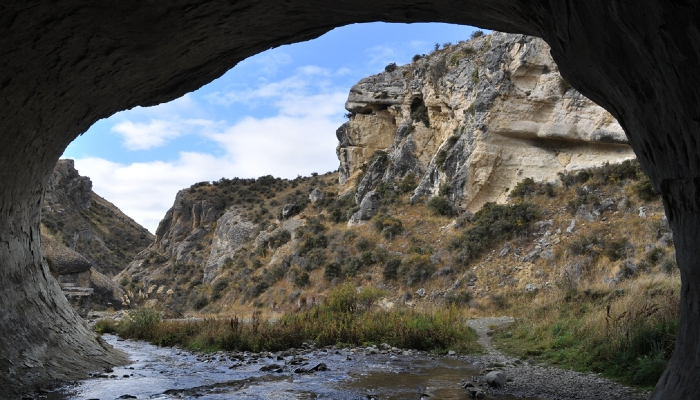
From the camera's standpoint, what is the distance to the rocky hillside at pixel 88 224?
200ft

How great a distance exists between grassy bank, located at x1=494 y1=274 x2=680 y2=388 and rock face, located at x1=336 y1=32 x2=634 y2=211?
2007 centimetres

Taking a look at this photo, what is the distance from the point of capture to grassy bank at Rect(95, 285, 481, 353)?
1330 cm

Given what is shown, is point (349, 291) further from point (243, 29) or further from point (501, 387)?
point (243, 29)

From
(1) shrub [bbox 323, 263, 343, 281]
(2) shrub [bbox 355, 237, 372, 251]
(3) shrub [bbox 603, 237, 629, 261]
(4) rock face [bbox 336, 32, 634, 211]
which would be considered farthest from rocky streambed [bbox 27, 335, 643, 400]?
(2) shrub [bbox 355, 237, 372, 251]

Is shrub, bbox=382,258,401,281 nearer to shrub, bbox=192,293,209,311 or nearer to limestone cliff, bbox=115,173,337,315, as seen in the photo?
limestone cliff, bbox=115,173,337,315

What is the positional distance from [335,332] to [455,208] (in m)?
22.7

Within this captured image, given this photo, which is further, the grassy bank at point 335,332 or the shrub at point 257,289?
the shrub at point 257,289

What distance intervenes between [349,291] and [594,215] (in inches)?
658

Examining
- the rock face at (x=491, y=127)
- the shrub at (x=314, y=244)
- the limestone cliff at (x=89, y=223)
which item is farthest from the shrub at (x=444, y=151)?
the limestone cliff at (x=89, y=223)

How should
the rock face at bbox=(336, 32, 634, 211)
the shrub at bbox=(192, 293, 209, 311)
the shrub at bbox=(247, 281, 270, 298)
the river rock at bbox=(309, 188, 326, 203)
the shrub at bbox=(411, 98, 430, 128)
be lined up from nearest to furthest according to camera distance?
the rock face at bbox=(336, 32, 634, 211) → the shrub at bbox=(247, 281, 270, 298) → the shrub at bbox=(192, 293, 209, 311) → the shrub at bbox=(411, 98, 430, 128) → the river rock at bbox=(309, 188, 326, 203)

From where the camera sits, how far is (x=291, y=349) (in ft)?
42.5

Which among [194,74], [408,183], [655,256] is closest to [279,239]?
[408,183]

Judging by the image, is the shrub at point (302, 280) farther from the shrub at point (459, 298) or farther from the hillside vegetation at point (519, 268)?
the shrub at point (459, 298)

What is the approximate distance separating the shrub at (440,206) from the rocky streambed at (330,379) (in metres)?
23.9
